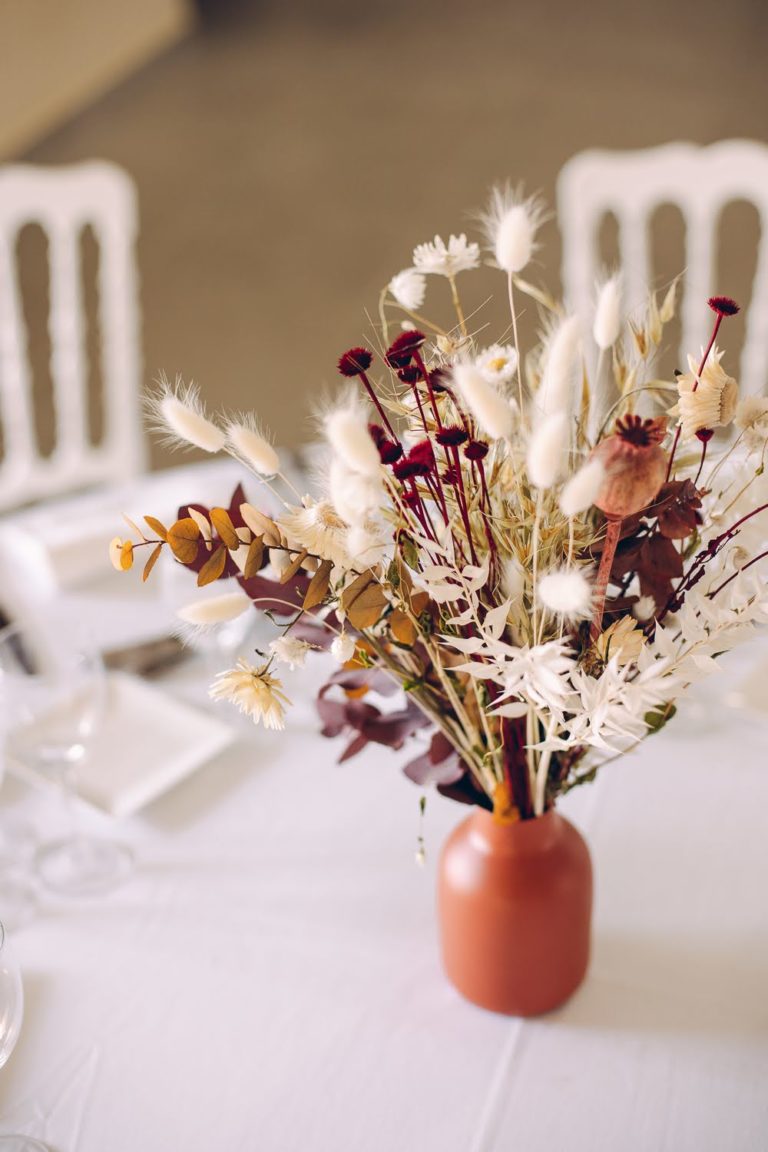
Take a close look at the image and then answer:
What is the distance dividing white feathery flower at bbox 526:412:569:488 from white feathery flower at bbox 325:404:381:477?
3.6 inches

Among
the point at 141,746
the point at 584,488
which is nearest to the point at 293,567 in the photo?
the point at 584,488

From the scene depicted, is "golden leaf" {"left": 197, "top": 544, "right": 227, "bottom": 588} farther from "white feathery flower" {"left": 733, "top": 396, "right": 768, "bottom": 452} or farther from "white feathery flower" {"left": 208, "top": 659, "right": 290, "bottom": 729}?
"white feathery flower" {"left": 733, "top": 396, "right": 768, "bottom": 452}

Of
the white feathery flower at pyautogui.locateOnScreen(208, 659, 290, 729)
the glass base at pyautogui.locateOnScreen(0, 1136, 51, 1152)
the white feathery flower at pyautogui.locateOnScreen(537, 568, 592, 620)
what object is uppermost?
the white feathery flower at pyautogui.locateOnScreen(537, 568, 592, 620)

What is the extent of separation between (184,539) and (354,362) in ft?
0.58

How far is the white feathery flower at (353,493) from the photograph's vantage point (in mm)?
657

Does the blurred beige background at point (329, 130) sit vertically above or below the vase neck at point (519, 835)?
above

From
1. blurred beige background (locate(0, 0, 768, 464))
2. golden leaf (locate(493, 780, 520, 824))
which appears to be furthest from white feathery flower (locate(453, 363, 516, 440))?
blurred beige background (locate(0, 0, 768, 464))

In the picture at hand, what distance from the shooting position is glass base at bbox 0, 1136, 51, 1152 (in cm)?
86

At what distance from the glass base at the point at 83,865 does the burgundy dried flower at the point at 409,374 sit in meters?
0.66

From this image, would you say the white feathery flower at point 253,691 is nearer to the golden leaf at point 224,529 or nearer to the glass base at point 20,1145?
the golden leaf at point 224,529

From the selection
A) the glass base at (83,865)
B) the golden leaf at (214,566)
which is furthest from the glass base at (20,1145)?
the golden leaf at (214,566)

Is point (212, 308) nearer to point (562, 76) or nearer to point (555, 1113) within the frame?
point (562, 76)

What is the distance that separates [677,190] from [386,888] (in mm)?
1505

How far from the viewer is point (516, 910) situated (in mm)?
912
